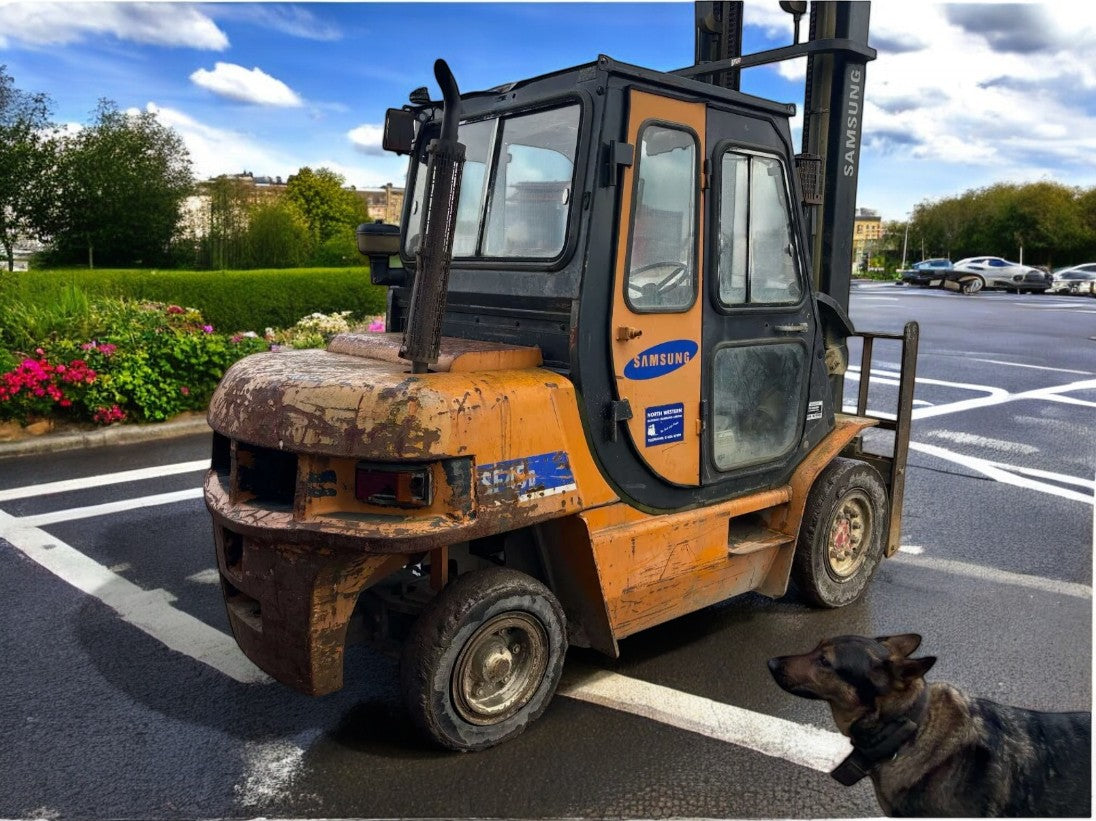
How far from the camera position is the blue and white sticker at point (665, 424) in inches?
165

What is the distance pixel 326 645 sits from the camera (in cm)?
359

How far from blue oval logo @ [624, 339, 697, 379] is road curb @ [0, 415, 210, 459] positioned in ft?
21.0

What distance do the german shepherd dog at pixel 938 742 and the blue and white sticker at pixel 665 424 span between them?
129 centimetres

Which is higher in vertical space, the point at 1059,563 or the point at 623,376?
the point at 623,376

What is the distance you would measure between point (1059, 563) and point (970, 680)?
88.2 inches

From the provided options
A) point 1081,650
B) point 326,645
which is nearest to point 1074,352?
point 1081,650

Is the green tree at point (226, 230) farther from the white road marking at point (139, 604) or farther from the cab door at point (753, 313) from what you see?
the cab door at point (753, 313)

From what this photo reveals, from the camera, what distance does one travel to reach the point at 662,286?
13.8 feet

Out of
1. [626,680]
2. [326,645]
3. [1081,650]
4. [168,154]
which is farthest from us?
[168,154]

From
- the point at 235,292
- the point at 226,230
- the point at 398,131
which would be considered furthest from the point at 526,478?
the point at 226,230

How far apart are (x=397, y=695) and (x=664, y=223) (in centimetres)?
252

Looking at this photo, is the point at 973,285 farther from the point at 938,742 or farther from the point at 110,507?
the point at 938,742

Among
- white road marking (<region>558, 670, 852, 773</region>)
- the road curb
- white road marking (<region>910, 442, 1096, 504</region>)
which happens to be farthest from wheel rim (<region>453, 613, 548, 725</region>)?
the road curb

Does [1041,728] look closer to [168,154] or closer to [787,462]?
[787,462]
